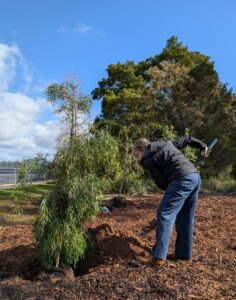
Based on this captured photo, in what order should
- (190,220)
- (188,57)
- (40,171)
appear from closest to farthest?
(190,220) → (40,171) → (188,57)

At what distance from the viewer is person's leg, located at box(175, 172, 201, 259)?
4.78 m

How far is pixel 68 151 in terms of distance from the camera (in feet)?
17.4

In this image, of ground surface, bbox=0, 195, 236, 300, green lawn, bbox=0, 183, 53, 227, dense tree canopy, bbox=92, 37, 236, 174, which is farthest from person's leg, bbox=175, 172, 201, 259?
dense tree canopy, bbox=92, 37, 236, 174

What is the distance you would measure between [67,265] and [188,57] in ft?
86.3

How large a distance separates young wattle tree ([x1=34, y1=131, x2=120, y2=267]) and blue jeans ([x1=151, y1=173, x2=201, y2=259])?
0.85m

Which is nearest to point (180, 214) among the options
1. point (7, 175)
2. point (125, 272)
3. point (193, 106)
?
point (125, 272)

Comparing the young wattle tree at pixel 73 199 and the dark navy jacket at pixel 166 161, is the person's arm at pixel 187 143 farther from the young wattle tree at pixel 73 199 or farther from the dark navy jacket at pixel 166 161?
the young wattle tree at pixel 73 199

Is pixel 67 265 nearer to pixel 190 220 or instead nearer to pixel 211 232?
pixel 190 220

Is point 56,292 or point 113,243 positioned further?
point 113,243

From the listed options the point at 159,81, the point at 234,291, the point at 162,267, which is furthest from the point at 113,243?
the point at 159,81

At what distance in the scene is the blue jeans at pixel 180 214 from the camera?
177 inches

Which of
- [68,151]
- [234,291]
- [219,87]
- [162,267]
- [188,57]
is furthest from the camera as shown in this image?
[188,57]

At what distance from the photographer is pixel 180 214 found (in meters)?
5.02

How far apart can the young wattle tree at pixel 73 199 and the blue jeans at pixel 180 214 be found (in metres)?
0.85
